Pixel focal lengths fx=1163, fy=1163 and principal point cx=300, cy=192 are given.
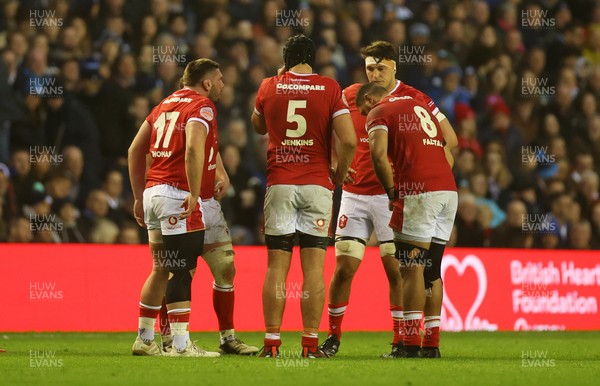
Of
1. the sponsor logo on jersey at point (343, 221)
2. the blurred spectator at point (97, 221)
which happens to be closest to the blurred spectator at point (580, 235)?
the blurred spectator at point (97, 221)

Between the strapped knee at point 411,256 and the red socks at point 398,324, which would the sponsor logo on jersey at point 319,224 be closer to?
the strapped knee at point 411,256

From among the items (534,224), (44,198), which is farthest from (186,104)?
(534,224)

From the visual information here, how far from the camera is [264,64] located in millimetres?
16141

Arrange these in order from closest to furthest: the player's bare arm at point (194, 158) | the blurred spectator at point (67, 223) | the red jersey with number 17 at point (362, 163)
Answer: the player's bare arm at point (194, 158)
the red jersey with number 17 at point (362, 163)
the blurred spectator at point (67, 223)

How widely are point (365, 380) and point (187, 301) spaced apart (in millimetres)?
2191

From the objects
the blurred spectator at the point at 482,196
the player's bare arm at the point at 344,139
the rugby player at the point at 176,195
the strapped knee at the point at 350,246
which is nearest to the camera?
the rugby player at the point at 176,195

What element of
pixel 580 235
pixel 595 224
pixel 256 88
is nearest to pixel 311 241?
pixel 256 88

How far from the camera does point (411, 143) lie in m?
9.50

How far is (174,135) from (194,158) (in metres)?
0.43

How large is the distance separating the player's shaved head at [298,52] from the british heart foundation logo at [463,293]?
5671mm

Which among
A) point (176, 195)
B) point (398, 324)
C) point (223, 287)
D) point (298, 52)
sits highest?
point (298, 52)

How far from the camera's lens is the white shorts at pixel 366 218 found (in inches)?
398

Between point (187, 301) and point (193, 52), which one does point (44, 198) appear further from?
point (187, 301)

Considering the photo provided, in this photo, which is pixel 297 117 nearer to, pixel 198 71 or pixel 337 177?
pixel 337 177
